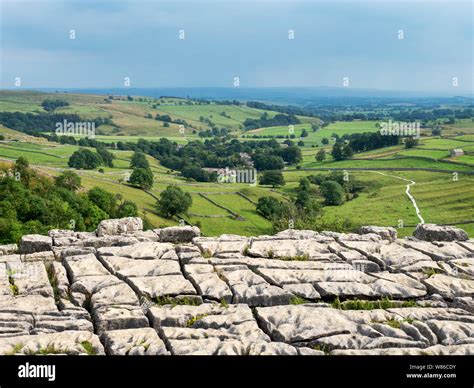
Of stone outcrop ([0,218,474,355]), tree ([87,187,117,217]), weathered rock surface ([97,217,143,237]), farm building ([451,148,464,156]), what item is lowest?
tree ([87,187,117,217])

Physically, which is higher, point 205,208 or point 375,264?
point 375,264

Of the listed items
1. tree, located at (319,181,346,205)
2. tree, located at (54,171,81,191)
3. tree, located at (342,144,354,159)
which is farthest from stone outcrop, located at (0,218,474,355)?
tree, located at (342,144,354,159)

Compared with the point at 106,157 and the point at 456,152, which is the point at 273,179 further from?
the point at 106,157

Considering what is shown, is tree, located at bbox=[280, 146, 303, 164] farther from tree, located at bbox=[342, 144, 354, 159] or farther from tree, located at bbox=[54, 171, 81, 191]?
tree, located at bbox=[54, 171, 81, 191]

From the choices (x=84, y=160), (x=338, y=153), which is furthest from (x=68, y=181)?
(x=338, y=153)

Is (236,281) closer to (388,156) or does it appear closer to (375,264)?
(375,264)

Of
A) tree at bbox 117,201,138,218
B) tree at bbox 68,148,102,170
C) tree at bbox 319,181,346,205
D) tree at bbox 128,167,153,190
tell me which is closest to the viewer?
tree at bbox 117,201,138,218
